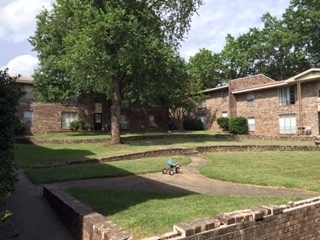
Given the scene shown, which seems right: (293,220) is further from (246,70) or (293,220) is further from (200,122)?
(246,70)

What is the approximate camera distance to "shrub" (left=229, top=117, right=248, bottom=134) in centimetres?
3453

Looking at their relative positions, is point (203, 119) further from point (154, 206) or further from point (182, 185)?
point (154, 206)

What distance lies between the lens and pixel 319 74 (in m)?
27.4

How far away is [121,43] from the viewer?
19750 mm

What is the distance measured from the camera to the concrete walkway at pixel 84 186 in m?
6.52

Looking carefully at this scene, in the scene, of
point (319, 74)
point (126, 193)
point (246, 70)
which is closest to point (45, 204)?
point (126, 193)

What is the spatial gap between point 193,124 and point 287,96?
41.5 ft

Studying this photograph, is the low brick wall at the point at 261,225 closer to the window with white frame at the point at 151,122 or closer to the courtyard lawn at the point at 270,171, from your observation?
the courtyard lawn at the point at 270,171

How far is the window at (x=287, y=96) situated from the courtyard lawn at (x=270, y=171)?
1559cm

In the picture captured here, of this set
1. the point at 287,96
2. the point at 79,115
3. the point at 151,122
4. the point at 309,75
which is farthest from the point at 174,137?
the point at 309,75

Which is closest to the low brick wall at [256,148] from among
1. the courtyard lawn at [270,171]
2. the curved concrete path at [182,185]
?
the courtyard lawn at [270,171]

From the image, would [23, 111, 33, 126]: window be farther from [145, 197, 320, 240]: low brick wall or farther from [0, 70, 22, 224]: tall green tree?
[145, 197, 320, 240]: low brick wall

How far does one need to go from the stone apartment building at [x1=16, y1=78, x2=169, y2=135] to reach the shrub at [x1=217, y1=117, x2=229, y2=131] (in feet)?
23.9

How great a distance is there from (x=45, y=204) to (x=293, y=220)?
20.7 feet
